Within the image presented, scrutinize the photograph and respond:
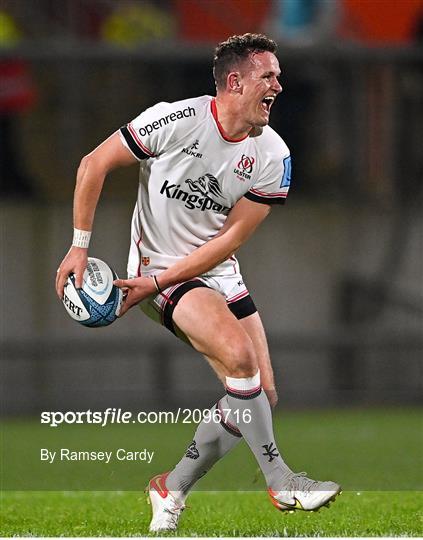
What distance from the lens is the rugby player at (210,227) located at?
6086mm

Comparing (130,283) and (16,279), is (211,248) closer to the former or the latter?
(130,283)

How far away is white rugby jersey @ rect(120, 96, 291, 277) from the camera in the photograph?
6227mm

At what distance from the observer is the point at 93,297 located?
6.12 m

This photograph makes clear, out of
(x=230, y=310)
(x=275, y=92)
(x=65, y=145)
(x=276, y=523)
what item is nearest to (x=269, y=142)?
(x=275, y=92)

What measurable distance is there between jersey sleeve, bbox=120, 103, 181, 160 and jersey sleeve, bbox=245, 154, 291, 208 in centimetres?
46

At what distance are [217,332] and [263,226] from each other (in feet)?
23.0

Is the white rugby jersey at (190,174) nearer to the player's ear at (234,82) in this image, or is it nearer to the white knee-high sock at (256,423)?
the player's ear at (234,82)

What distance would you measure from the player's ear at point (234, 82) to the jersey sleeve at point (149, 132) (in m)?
0.26

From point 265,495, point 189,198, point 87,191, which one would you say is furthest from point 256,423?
point 265,495

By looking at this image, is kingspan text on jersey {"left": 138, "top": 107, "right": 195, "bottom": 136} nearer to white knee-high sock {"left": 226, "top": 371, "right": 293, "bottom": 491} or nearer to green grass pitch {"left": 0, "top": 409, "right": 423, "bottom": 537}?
white knee-high sock {"left": 226, "top": 371, "right": 293, "bottom": 491}

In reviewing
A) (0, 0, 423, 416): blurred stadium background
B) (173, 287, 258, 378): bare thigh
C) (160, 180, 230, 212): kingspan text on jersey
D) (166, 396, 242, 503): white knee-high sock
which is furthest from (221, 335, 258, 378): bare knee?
(0, 0, 423, 416): blurred stadium background

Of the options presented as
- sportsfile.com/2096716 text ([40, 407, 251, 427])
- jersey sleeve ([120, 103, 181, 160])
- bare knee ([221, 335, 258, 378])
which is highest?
jersey sleeve ([120, 103, 181, 160])

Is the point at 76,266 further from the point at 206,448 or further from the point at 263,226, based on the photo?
the point at 263,226

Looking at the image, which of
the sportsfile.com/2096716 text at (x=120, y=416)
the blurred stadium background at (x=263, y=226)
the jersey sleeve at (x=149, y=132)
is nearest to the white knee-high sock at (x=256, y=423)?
the jersey sleeve at (x=149, y=132)
